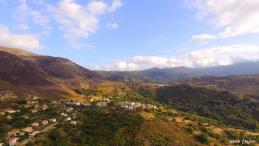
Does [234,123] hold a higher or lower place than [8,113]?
lower

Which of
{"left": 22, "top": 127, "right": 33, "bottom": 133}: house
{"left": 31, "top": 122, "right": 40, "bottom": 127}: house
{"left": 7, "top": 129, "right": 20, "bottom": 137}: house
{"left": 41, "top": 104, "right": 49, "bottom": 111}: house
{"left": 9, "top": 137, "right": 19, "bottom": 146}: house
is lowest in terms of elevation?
{"left": 9, "top": 137, "right": 19, "bottom": 146}: house

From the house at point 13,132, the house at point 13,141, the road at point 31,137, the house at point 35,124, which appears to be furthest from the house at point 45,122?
the house at point 13,141

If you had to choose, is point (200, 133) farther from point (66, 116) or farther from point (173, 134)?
point (66, 116)

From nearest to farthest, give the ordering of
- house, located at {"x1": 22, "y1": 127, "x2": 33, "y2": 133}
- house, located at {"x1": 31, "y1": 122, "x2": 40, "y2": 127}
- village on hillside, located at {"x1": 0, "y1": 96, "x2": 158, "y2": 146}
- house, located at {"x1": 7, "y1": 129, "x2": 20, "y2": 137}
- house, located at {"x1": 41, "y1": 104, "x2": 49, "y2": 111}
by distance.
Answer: village on hillside, located at {"x1": 0, "y1": 96, "x2": 158, "y2": 146} < house, located at {"x1": 7, "y1": 129, "x2": 20, "y2": 137} < house, located at {"x1": 22, "y1": 127, "x2": 33, "y2": 133} < house, located at {"x1": 31, "y1": 122, "x2": 40, "y2": 127} < house, located at {"x1": 41, "y1": 104, "x2": 49, "y2": 111}

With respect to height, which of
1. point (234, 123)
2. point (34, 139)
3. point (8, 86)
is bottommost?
point (234, 123)

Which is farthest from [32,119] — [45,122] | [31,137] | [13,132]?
[31,137]

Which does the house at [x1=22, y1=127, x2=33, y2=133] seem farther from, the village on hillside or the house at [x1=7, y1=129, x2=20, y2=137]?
the house at [x1=7, y1=129, x2=20, y2=137]

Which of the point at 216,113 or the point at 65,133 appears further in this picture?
the point at 216,113

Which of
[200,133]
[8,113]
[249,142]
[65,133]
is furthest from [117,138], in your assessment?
[249,142]

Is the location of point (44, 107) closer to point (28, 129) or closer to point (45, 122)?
point (45, 122)

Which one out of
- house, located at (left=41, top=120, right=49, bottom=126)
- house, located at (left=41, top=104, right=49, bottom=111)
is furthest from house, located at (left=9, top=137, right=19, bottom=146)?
house, located at (left=41, top=104, right=49, bottom=111)

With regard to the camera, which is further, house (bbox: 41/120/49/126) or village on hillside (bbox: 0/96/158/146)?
house (bbox: 41/120/49/126)
